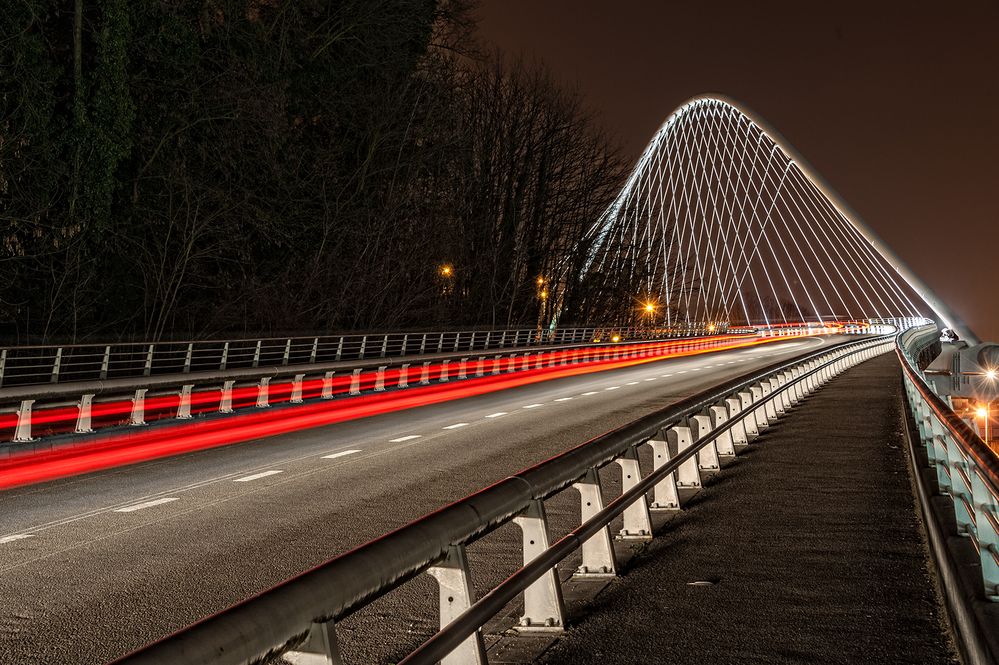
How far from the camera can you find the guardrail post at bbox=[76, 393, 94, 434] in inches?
695

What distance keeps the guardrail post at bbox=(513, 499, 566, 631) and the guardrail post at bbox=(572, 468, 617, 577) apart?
1.20 metres

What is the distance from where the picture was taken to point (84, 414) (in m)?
17.8

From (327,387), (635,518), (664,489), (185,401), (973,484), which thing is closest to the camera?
(973,484)

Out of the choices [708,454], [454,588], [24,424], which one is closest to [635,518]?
[454,588]

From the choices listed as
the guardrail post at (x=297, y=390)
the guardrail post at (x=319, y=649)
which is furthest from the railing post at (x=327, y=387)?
the guardrail post at (x=319, y=649)

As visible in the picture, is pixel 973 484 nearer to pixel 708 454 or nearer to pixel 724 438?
pixel 708 454

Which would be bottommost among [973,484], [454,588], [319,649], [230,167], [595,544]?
[595,544]

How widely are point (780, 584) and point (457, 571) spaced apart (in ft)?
9.92

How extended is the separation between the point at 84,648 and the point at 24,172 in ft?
92.0

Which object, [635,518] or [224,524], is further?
[224,524]

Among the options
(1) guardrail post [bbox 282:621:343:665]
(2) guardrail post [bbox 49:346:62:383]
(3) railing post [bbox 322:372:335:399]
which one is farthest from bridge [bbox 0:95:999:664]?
(2) guardrail post [bbox 49:346:62:383]

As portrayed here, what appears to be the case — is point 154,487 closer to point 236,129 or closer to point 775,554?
point 775,554

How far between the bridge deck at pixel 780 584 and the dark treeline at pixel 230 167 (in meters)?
23.8

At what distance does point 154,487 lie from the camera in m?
12.6
